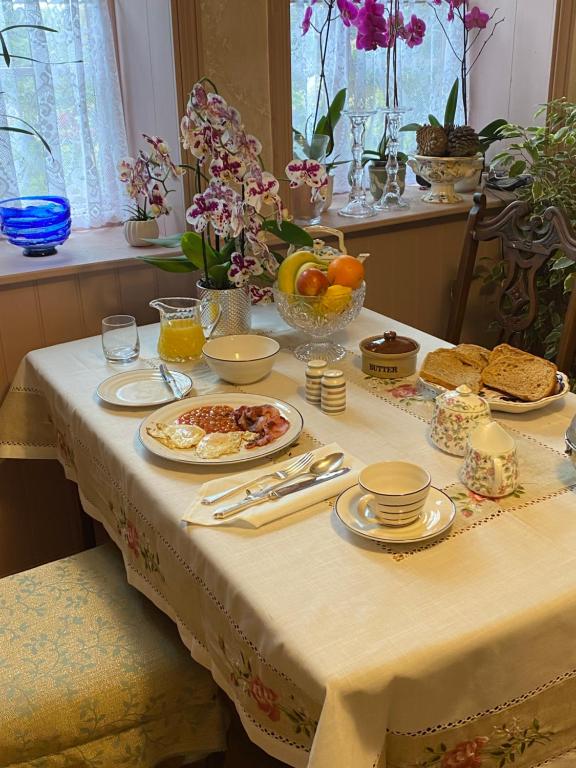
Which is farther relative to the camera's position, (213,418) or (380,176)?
(380,176)

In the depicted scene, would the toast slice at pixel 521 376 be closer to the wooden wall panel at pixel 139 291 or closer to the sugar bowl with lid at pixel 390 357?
the sugar bowl with lid at pixel 390 357

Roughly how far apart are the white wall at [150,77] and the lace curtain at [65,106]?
0.04 m

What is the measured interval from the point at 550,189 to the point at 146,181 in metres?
1.12

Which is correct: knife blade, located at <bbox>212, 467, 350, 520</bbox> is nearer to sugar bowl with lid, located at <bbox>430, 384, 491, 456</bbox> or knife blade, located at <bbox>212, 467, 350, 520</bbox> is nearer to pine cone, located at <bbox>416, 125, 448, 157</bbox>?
sugar bowl with lid, located at <bbox>430, 384, 491, 456</bbox>

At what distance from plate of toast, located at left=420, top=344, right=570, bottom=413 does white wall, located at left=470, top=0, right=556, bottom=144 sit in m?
1.41

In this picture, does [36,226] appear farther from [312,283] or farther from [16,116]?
[312,283]

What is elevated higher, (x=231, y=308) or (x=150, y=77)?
(x=150, y=77)

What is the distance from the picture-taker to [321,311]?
5.16 feet

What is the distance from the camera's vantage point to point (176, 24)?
1.88 m

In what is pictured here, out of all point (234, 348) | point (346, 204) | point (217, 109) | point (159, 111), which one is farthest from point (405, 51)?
point (234, 348)

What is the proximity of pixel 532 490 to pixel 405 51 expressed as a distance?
1.90 m

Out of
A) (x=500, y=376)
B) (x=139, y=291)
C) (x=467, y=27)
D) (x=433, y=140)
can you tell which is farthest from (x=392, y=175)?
(x=500, y=376)

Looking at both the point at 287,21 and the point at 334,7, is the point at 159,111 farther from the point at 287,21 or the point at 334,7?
the point at 334,7

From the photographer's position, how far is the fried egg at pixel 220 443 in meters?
1.25
